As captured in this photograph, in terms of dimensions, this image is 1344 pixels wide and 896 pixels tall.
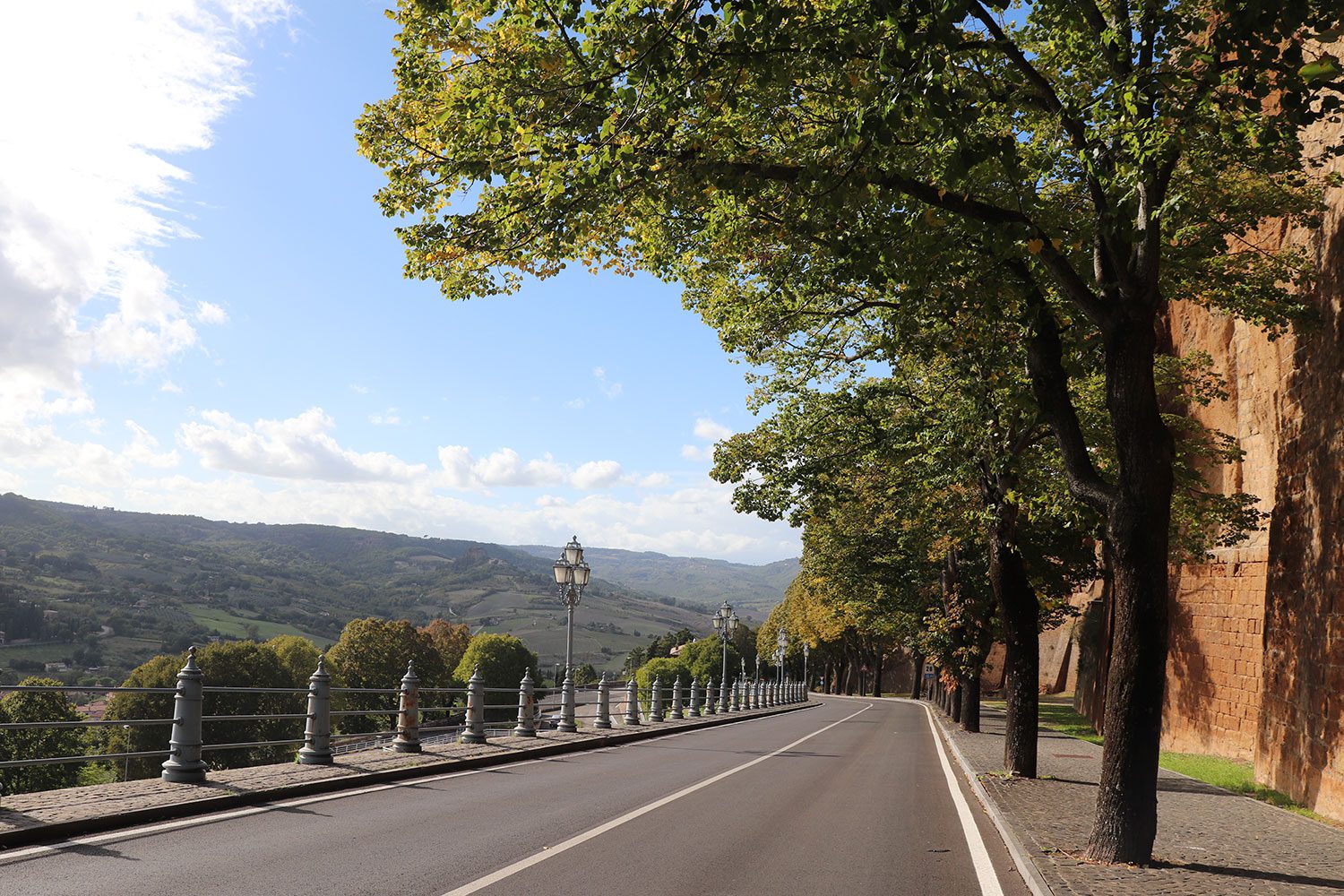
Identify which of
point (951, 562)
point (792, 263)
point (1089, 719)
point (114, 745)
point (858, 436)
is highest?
point (792, 263)

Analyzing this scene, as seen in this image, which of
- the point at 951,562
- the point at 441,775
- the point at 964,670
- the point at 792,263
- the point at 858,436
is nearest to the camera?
the point at 792,263

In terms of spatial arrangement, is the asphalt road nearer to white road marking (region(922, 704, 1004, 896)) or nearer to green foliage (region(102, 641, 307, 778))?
white road marking (region(922, 704, 1004, 896))

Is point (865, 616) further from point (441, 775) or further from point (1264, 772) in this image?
point (441, 775)

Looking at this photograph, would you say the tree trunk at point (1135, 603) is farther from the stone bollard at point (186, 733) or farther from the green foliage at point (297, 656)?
the green foliage at point (297, 656)

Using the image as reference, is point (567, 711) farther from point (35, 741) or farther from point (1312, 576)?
point (35, 741)

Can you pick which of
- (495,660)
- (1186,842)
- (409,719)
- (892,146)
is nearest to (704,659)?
(495,660)

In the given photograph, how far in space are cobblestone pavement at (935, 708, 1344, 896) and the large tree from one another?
55cm

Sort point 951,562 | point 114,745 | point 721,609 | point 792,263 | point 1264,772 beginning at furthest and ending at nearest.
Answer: point 114,745, point 721,609, point 951,562, point 1264,772, point 792,263

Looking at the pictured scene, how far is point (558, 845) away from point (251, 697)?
62369mm

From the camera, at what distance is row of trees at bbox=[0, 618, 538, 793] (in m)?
47.8

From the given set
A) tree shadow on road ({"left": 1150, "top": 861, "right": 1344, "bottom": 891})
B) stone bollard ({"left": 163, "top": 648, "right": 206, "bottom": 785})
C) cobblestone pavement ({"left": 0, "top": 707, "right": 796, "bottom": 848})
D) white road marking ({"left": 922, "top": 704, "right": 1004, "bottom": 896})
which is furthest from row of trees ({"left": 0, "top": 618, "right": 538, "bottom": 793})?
tree shadow on road ({"left": 1150, "top": 861, "right": 1344, "bottom": 891})

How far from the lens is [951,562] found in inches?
1152

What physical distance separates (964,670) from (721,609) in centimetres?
2180

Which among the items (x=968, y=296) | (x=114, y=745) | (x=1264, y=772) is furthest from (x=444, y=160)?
(x=114, y=745)
